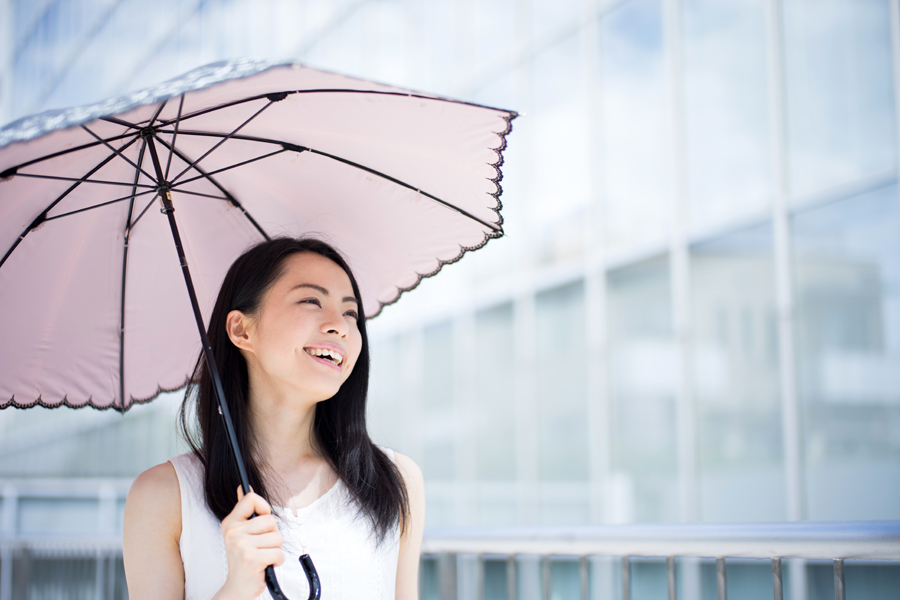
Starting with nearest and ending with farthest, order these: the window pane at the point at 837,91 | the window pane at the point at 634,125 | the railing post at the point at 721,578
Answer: the railing post at the point at 721,578 → the window pane at the point at 837,91 → the window pane at the point at 634,125

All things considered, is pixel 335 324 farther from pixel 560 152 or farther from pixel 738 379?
pixel 560 152

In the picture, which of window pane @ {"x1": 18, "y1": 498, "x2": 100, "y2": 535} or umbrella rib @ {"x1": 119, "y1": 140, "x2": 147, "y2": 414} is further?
window pane @ {"x1": 18, "y1": 498, "x2": 100, "y2": 535}

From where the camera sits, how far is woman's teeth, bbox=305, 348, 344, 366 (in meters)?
2.53

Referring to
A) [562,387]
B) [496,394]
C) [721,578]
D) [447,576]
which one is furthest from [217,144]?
[496,394]

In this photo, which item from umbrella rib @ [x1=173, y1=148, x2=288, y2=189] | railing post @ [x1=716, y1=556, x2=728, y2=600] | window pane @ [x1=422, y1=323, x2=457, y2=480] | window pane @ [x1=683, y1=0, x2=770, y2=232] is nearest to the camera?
railing post @ [x1=716, y1=556, x2=728, y2=600]

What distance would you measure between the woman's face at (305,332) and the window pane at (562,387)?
619 cm

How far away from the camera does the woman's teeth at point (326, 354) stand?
253 centimetres

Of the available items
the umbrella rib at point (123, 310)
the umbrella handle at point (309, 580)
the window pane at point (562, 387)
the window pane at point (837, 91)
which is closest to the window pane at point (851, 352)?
the window pane at point (837, 91)

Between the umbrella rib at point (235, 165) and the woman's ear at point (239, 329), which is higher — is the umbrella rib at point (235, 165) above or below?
above

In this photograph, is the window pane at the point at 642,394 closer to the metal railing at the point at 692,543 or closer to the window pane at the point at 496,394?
the window pane at the point at 496,394

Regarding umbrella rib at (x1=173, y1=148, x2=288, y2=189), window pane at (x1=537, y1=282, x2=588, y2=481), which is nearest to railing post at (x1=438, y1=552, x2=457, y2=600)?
umbrella rib at (x1=173, y1=148, x2=288, y2=189)

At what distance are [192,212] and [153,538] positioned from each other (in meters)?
1.29

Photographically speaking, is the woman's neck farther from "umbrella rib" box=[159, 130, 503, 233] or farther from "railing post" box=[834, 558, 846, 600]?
"railing post" box=[834, 558, 846, 600]

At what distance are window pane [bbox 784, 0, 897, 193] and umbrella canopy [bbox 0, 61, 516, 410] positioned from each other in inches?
174
